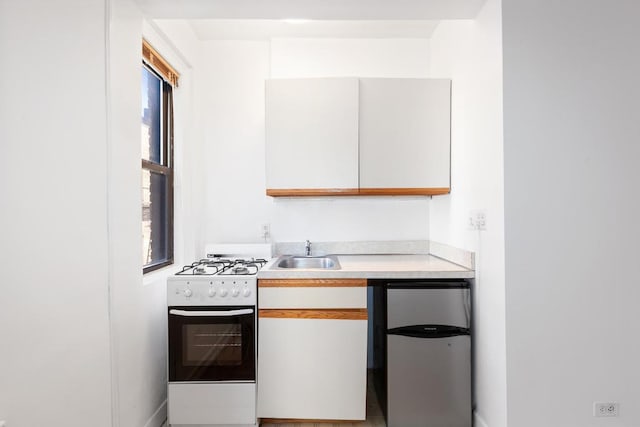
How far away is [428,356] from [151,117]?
7.99 ft

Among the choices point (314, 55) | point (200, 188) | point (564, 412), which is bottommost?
point (564, 412)

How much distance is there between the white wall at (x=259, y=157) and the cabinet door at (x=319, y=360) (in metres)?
0.91

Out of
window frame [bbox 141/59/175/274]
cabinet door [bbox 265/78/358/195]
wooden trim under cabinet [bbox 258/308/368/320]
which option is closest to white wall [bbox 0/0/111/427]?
wooden trim under cabinet [bbox 258/308/368/320]

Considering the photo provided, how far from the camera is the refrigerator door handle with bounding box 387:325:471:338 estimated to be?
202 centimetres

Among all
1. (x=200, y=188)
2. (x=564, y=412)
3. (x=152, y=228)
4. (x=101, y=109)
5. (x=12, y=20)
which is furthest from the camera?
(x=200, y=188)

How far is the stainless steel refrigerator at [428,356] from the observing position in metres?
2.01

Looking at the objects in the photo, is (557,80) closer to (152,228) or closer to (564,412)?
(564,412)

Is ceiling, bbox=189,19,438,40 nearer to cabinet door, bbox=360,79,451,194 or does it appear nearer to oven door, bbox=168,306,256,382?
cabinet door, bbox=360,79,451,194

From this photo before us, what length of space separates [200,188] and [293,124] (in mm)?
971

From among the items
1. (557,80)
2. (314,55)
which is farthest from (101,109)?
(557,80)

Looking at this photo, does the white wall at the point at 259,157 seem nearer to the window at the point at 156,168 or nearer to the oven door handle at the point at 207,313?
the window at the point at 156,168

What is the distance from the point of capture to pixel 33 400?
124cm

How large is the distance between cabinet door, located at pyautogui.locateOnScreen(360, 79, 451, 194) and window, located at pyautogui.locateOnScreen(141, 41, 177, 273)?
4.78 feet

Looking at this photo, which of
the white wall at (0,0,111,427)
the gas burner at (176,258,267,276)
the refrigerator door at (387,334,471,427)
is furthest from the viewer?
the gas burner at (176,258,267,276)
